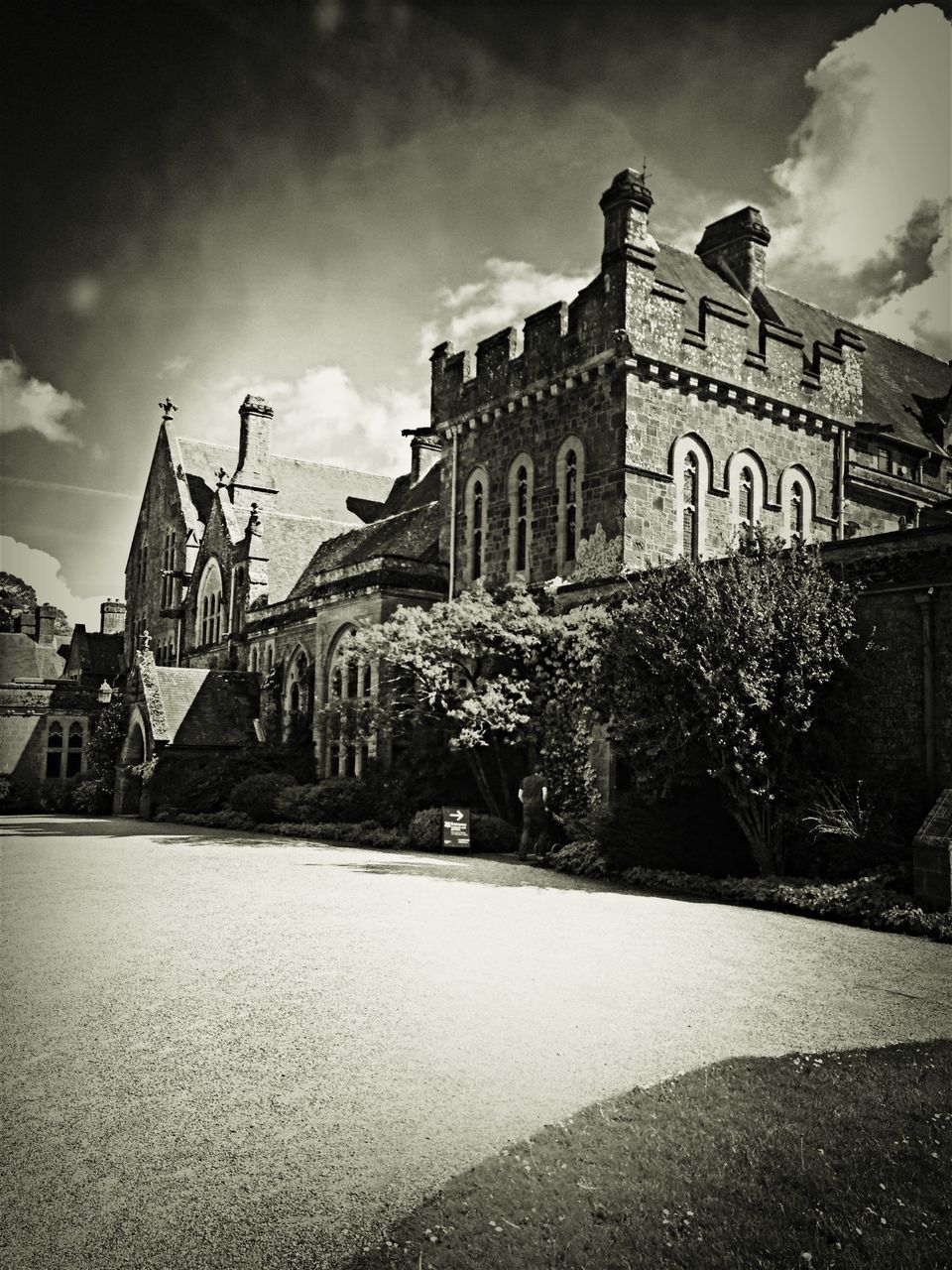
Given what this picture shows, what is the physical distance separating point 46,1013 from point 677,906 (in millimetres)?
7454

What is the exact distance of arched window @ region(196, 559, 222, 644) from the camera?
128ft

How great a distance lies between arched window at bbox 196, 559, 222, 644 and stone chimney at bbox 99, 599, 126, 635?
719 inches

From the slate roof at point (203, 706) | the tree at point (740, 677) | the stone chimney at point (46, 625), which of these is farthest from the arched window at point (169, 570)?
the tree at point (740, 677)

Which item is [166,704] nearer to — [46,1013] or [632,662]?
[632,662]

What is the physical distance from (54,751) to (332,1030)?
120 ft

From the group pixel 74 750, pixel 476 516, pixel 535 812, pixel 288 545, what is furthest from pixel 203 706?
pixel 535 812

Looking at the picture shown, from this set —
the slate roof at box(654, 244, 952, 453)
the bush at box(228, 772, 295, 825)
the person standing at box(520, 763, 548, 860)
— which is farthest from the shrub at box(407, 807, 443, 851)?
the slate roof at box(654, 244, 952, 453)

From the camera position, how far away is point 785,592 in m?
13.7

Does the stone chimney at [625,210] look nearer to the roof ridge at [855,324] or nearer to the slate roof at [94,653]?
the roof ridge at [855,324]

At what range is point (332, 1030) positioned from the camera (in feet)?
21.9

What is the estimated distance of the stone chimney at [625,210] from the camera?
2197cm

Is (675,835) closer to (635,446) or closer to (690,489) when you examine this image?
(635,446)

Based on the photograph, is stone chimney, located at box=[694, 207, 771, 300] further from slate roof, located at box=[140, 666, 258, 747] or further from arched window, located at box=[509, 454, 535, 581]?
slate roof, located at box=[140, 666, 258, 747]

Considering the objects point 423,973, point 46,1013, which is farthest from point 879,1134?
point 46,1013
